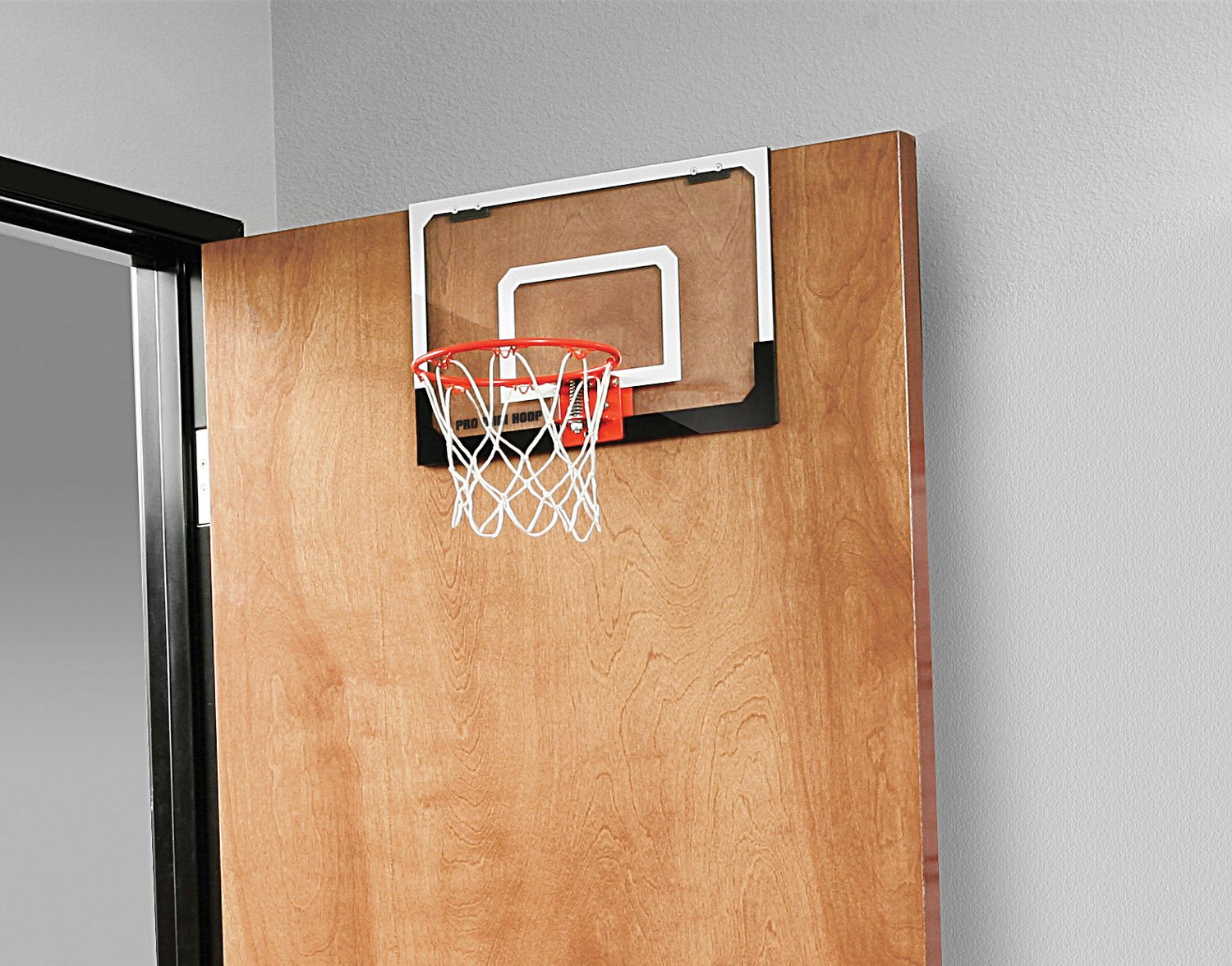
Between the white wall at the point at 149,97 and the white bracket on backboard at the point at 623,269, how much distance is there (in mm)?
634

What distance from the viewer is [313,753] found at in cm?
223

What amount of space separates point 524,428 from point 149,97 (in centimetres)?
88

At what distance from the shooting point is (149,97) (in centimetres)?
238

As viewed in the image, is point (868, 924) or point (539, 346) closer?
point (868, 924)

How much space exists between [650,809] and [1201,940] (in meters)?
0.71

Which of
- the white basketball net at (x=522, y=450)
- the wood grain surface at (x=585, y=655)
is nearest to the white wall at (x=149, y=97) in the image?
the wood grain surface at (x=585, y=655)

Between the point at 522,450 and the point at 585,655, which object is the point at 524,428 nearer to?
the point at 522,450

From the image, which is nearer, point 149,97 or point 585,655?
point 585,655

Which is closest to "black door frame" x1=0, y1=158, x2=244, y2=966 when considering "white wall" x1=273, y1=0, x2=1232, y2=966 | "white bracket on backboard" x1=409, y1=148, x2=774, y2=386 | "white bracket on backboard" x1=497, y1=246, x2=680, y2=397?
"white bracket on backboard" x1=409, y1=148, x2=774, y2=386

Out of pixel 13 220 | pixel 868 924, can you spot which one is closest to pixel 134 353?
pixel 13 220

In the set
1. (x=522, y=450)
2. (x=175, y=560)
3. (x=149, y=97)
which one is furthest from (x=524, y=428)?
(x=149, y=97)

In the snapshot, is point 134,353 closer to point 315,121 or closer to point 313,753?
point 315,121

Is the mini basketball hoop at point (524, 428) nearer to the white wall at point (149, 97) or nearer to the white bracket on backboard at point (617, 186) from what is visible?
the white bracket on backboard at point (617, 186)

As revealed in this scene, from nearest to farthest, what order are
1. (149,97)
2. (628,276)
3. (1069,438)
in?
(1069,438) < (628,276) < (149,97)
